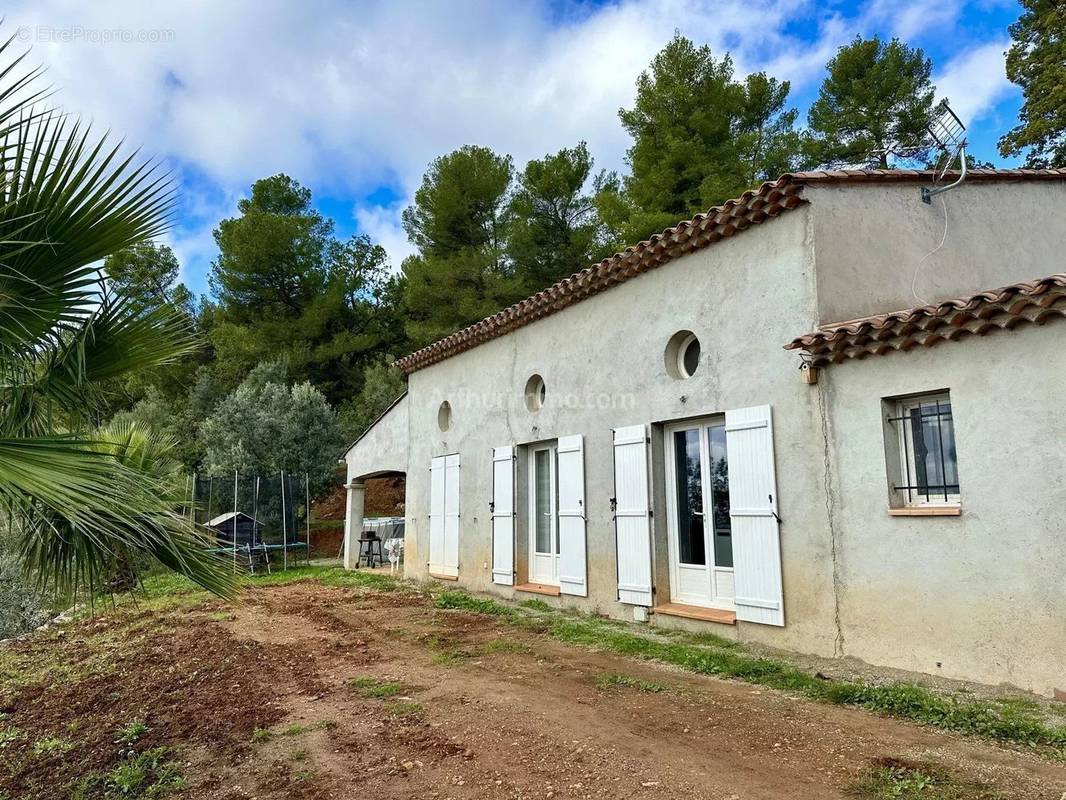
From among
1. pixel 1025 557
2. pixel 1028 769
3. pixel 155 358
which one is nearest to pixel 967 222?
pixel 1025 557

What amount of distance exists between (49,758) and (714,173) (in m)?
17.3

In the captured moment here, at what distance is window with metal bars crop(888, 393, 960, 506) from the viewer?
5062mm

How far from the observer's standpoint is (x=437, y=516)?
37.6ft

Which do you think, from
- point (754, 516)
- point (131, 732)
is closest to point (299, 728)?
point (131, 732)

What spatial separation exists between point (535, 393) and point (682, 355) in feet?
9.27

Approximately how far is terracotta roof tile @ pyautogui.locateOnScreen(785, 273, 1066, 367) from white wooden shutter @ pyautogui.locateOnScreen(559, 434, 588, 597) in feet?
10.7

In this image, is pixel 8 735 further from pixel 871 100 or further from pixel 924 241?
pixel 871 100

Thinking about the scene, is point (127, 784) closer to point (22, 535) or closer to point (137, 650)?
point (22, 535)

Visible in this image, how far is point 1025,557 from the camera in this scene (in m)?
4.41

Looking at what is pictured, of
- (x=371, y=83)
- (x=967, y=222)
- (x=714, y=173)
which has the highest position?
(x=714, y=173)

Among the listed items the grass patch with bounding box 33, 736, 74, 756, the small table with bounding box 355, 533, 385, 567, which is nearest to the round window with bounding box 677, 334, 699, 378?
the grass patch with bounding box 33, 736, 74, 756

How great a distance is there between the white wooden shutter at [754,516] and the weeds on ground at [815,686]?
0.45m

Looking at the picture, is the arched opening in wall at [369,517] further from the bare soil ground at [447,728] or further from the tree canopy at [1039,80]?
the tree canopy at [1039,80]

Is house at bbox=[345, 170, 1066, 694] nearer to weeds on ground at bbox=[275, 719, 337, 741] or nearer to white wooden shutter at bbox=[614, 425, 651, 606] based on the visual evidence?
white wooden shutter at bbox=[614, 425, 651, 606]
